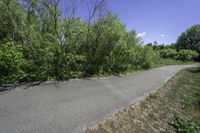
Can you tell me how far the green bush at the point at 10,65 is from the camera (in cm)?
702

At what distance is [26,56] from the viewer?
9438mm

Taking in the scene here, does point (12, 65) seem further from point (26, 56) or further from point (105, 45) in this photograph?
point (105, 45)

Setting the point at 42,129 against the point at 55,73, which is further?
the point at 55,73

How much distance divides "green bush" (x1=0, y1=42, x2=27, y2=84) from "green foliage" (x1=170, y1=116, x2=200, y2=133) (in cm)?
681

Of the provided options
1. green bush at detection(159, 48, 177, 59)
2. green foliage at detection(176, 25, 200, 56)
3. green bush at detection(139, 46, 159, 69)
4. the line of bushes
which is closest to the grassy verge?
green bush at detection(139, 46, 159, 69)

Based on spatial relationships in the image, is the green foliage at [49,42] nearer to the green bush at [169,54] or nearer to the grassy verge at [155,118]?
the grassy verge at [155,118]

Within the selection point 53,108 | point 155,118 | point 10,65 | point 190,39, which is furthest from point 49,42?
point 190,39

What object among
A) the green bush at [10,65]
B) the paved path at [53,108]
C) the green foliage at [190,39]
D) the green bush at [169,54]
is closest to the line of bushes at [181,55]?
the green bush at [169,54]

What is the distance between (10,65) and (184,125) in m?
7.71

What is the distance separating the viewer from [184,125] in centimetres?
488

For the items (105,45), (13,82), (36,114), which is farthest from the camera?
(105,45)

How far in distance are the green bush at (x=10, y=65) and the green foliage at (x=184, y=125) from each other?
6.81 meters

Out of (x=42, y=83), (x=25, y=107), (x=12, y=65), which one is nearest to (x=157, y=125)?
(x=25, y=107)

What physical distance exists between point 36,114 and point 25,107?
2.03 feet
